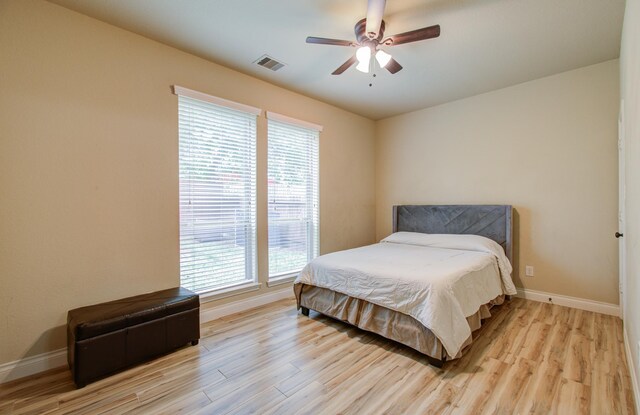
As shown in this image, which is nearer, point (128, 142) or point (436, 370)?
point (436, 370)

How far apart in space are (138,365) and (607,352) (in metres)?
3.67

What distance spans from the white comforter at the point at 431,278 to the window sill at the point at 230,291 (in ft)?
2.05

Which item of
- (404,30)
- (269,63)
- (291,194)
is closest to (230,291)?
(291,194)

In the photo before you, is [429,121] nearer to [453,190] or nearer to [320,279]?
[453,190]

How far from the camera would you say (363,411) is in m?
1.67

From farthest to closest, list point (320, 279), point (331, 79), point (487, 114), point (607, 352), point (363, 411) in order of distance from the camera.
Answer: point (487, 114) → point (331, 79) → point (320, 279) → point (607, 352) → point (363, 411)

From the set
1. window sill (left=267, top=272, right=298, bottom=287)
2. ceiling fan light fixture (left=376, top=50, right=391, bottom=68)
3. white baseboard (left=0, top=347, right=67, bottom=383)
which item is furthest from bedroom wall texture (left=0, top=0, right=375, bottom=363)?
ceiling fan light fixture (left=376, top=50, right=391, bottom=68)

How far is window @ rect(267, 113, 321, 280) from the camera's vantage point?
3535 mm

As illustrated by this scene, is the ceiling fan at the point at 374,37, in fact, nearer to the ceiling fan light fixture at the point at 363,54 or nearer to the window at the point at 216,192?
the ceiling fan light fixture at the point at 363,54

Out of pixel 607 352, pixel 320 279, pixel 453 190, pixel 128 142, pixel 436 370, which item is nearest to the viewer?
pixel 436 370

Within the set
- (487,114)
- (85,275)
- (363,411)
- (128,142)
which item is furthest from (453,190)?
(85,275)

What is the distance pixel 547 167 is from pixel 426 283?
2.48 meters

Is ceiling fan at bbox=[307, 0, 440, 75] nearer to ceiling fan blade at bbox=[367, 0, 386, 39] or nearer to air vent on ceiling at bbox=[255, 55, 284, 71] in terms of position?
ceiling fan blade at bbox=[367, 0, 386, 39]

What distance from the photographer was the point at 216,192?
3.03 meters
